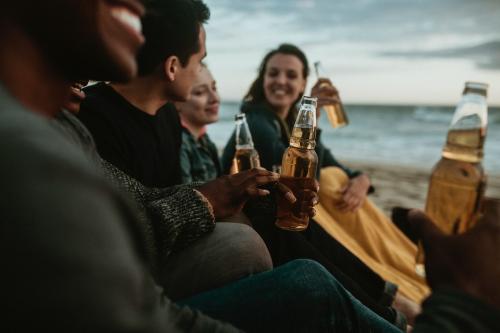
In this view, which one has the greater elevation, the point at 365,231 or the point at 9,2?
the point at 9,2

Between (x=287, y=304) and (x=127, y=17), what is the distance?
973 millimetres

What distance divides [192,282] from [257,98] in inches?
129

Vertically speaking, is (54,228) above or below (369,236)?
above

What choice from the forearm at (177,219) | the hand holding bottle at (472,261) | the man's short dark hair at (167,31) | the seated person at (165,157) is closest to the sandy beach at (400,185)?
the seated person at (165,157)

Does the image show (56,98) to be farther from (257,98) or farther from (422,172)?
(422,172)

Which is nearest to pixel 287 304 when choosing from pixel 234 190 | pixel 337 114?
pixel 234 190

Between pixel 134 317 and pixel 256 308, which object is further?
pixel 256 308

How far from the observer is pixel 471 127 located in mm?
1134

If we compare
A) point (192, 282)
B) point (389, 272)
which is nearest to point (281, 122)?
point (389, 272)

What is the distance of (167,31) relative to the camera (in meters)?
2.35

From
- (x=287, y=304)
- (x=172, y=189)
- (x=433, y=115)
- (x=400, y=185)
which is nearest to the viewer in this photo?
(x=287, y=304)

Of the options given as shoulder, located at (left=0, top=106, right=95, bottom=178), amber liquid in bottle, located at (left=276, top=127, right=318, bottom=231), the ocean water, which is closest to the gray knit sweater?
amber liquid in bottle, located at (left=276, top=127, right=318, bottom=231)

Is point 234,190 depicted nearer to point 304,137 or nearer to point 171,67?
point 304,137

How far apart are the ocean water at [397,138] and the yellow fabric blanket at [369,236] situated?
8977 millimetres
